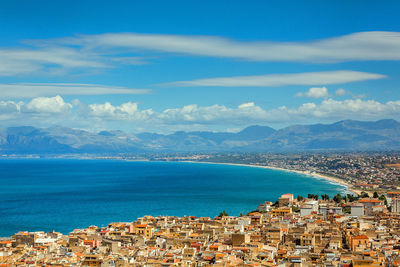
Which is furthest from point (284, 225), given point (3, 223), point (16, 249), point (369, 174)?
point (369, 174)

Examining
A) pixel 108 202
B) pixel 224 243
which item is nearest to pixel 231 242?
pixel 224 243

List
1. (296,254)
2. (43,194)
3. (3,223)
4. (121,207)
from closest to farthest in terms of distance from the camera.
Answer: (296,254), (3,223), (121,207), (43,194)

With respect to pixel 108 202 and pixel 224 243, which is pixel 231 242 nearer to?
pixel 224 243

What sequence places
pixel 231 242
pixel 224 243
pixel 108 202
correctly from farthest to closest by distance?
pixel 108 202
pixel 231 242
pixel 224 243

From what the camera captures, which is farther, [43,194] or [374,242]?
[43,194]

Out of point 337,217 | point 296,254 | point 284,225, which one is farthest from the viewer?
point 337,217

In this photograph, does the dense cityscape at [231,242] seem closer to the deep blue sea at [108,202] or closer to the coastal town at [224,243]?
the coastal town at [224,243]

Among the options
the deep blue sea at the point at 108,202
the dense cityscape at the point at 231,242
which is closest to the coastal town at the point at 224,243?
the dense cityscape at the point at 231,242

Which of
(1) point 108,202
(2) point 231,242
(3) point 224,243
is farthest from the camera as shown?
(1) point 108,202

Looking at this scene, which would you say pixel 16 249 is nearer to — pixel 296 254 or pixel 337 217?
pixel 296 254
